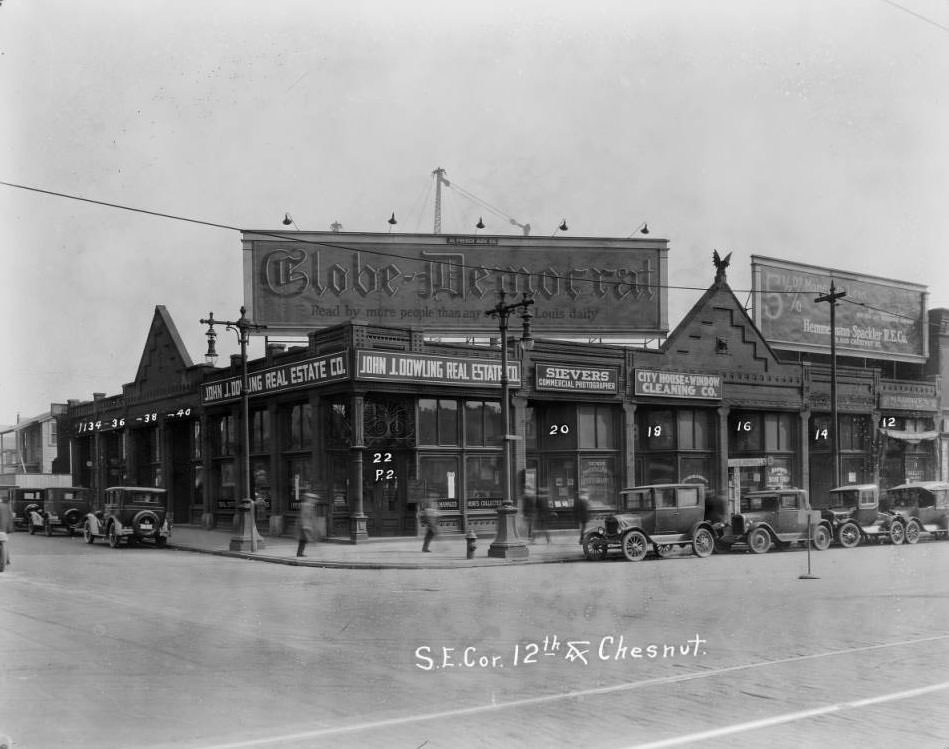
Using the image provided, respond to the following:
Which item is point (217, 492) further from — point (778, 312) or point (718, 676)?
point (718, 676)

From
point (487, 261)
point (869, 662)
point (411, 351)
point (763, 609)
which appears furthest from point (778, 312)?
point (869, 662)

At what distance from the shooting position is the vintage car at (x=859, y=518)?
26.7m

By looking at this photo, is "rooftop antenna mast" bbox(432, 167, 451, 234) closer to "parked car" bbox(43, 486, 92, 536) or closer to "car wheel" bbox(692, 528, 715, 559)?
"car wheel" bbox(692, 528, 715, 559)

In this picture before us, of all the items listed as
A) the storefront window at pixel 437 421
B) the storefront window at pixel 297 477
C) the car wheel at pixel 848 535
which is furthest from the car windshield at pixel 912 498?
the storefront window at pixel 297 477

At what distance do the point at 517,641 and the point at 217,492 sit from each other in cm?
2812

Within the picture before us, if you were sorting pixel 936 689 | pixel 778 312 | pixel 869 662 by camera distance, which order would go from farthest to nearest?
pixel 778 312, pixel 869 662, pixel 936 689

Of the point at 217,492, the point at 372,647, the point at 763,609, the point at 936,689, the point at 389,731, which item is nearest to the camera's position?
the point at 389,731

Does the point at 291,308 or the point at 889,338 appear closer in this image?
the point at 291,308

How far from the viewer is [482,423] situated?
1179 inches

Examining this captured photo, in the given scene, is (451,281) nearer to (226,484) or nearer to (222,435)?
(222,435)

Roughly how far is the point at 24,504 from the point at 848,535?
33573 mm

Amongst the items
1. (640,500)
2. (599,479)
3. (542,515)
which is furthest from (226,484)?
(640,500)

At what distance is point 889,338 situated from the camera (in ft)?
143

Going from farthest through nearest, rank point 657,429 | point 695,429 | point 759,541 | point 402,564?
point 695,429, point 657,429, point 759,541, point 402,564
